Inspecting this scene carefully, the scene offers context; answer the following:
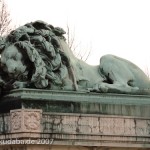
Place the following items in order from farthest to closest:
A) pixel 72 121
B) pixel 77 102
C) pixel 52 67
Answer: pixel 52 67
pixel 77 102
pixel 72 121

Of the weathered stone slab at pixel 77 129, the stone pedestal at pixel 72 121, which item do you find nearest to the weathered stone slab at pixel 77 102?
the stone pedestal at pixel 72 121

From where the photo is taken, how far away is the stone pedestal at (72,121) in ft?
30.4

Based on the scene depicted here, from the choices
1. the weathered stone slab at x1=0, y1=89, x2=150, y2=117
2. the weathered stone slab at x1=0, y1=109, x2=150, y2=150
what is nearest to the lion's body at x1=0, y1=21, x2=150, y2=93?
the weathered stone slab at x1=0, y1=89, x2=150, y2=117

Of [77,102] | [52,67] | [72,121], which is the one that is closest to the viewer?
[72,121]

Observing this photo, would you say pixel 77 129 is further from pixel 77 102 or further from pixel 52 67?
pixel 52 67

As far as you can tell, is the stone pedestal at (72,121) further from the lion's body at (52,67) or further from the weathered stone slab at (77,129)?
the lion's body at (52,67)

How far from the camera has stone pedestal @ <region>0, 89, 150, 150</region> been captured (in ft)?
30.4

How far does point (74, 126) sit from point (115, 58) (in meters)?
2.08

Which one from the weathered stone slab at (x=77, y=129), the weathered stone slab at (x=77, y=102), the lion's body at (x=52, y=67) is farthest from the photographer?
the lion's body at (x=52, y=67)

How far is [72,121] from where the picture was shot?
382 inches

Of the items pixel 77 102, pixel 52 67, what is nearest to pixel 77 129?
pixel 77 102

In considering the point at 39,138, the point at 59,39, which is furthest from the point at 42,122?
the point at 59,39

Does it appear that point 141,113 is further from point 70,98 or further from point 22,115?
point 22,115

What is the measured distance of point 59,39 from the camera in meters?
10.6
